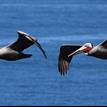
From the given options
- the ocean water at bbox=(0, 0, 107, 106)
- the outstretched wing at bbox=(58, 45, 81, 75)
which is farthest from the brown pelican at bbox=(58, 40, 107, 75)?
the ocean water at bbox=(0, 0, 107, 106)

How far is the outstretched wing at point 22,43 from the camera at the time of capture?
8.83 metres

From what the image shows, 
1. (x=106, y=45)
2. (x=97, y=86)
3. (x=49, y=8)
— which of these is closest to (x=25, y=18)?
(x=49, y=8)

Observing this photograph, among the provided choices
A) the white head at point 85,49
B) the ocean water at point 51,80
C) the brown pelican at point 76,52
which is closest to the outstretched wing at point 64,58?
the brown pelican at point 76,52

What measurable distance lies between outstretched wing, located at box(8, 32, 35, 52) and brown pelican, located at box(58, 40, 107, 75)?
0.56m

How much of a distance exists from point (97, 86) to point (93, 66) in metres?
7.86

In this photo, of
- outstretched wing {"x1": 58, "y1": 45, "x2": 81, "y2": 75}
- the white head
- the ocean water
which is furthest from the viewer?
the ocean water

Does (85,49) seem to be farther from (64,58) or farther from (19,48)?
(64,58)

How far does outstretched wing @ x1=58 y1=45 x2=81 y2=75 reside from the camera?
952 centimetres

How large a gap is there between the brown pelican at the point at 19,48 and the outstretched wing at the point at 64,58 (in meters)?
0.65

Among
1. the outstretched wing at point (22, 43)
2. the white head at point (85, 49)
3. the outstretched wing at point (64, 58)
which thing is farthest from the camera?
the outstretched wing at point (64, 58)

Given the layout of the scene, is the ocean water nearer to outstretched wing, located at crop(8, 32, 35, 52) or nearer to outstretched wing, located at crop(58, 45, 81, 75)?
outstretched wing, located at crop(58, 45, 81, 75)

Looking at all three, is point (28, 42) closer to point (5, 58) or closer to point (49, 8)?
point (5, 58)

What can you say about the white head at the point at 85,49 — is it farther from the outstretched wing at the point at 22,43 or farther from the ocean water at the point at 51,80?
the ocean water at the point at 51,80

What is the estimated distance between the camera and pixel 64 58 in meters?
9.86
